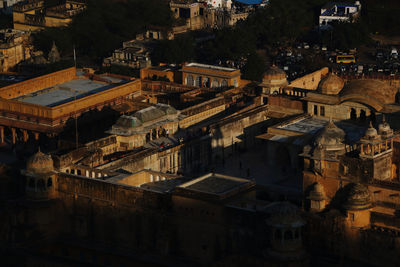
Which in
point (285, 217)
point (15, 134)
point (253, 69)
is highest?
point (285, 217)

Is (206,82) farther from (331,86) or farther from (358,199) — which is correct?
(358,199)

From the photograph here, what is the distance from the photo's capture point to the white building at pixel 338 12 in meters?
131

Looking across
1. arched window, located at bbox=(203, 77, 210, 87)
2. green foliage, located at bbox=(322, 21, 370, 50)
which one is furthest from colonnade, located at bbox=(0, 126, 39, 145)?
green foliage, located at bbox=(322, 21, 370, 50)

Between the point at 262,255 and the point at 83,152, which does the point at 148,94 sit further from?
the point at 262,255

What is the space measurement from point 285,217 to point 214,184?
7.59 metres

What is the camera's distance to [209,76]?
101 meters

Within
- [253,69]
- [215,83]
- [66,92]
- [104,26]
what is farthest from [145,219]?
[104,26]

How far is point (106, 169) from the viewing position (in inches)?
2968

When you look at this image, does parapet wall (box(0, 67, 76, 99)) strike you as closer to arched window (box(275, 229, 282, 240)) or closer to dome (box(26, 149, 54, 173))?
dome (box(26, 149, 54, 173))

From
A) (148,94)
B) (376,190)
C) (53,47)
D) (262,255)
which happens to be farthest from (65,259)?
(53,47)

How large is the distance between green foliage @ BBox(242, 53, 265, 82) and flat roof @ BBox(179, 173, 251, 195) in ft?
115

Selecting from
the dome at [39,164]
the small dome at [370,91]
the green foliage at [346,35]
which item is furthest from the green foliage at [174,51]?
the dome at [39,164]

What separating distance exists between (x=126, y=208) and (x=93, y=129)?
20.5 meters

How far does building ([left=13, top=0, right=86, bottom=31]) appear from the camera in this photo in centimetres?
12812
